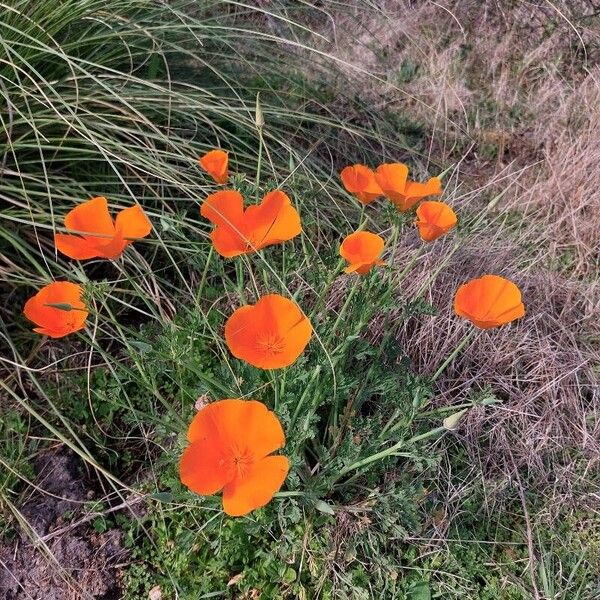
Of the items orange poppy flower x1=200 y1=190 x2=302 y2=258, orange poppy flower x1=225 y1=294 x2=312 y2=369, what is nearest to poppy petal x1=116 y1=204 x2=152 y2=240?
orange poppy flower x1=200 y1=190 x2=302 y2=258

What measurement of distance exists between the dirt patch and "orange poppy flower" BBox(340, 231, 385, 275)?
83cm

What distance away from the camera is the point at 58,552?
4.93 feet

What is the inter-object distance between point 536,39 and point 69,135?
2.18 m

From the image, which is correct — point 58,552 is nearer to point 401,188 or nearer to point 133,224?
point 133,224

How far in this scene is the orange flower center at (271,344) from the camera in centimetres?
118

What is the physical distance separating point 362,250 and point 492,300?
10.5 inches

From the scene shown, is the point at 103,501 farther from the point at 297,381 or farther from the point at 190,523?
the point at 297,381

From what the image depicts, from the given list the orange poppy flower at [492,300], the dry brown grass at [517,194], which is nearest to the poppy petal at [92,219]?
the orange poppy flower at [492,300]

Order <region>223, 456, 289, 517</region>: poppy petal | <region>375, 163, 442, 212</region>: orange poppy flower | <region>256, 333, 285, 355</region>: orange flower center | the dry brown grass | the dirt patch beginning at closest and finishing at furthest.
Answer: <region>223, 456, 289, 517</region>: poppy petal < <region>256, 333, 285, 355</region>: orange flower center < <region>375, 163, 442, 212</region>: orange poppy flower < the dirt patch < the dry brown grass

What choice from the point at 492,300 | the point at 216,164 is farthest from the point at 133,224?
the point at 492,300

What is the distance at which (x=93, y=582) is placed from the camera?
148 centimetres

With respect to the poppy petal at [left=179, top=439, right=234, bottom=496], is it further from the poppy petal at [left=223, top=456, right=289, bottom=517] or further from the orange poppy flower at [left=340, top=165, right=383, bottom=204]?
the orange poppy flower at [left=340, top=165, right=383, bottom=204]

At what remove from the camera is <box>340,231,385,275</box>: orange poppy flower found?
1180 millimetres

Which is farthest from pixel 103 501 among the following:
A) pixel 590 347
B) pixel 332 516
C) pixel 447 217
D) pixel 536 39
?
pixel 536 39
